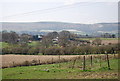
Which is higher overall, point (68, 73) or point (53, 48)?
point (53, 48)

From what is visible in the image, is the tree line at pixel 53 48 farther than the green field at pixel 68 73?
Yes

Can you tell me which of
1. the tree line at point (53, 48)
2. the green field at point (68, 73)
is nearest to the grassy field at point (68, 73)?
the green field at point (68, 73)

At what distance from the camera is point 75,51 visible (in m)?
33.5

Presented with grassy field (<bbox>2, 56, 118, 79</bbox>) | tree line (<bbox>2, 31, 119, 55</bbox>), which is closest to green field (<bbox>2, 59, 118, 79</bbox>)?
grassy field (<bbox>2, 56, 118, 79</bbox>)

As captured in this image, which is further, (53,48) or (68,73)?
(53,48)

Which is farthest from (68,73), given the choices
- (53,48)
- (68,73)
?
(53,48)

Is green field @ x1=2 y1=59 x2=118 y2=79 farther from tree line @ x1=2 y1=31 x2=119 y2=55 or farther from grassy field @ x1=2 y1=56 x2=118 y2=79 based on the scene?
tree line @ x1=2 y1=31 x2=119 y2=55

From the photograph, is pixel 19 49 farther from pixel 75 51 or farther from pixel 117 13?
pixel 117 13

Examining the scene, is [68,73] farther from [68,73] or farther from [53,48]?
[53,48]

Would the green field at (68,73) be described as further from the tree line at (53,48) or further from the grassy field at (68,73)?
the tree line at (53,48)

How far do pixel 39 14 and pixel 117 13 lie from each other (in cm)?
847

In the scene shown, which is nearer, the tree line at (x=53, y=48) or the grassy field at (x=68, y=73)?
the grassy field at (x=68, y=73)

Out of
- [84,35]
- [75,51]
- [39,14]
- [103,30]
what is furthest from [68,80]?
[103,30]

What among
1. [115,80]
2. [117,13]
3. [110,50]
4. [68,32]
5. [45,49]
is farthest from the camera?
[68,32]
